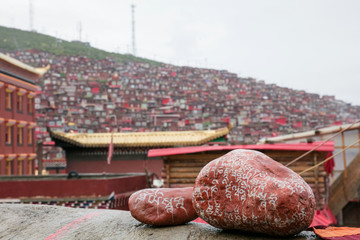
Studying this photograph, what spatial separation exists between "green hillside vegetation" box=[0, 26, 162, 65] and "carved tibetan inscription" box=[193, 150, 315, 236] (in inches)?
2404

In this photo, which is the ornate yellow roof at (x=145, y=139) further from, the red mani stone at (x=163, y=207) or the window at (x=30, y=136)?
the red mani stone at (x=163, y=207)

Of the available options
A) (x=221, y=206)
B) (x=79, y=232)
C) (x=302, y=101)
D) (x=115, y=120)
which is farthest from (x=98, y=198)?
Answer: (x=302, y=101)

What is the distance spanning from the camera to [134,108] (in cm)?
4675

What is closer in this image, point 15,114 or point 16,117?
point 15,114

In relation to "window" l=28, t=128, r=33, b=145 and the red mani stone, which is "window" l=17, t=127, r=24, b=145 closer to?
"window" l=28, t=128, r=33, b=145

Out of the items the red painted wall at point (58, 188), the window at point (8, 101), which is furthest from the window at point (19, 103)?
the red painted wall at point (58, 188)

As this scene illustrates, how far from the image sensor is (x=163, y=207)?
4.30 meters

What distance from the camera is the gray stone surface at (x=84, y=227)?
4.04 metres

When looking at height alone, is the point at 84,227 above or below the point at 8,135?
below

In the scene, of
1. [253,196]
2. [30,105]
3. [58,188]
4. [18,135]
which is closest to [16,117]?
[18,135]

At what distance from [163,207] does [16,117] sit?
18702 millimetres

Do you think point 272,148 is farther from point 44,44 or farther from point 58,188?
point 44,44

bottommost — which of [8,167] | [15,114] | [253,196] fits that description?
[8,167]

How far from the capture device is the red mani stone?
14.1 feet
